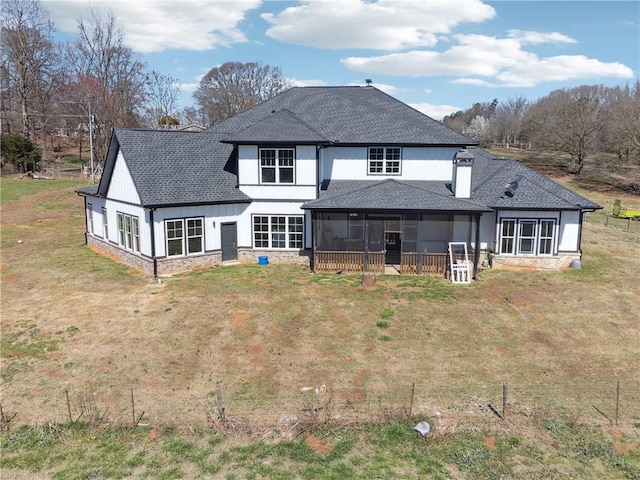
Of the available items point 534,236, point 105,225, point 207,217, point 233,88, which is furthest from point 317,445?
point 233,88

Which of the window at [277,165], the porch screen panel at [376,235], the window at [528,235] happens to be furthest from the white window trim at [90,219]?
the window at [528,235]

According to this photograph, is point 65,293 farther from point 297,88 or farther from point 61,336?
point 297,88

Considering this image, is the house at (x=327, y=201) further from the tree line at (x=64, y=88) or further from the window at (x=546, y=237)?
the tree line at (x=64, y=88)

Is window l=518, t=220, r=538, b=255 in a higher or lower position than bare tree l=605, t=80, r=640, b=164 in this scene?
lower

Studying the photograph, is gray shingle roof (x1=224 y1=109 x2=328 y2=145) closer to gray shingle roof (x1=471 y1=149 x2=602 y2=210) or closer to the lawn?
the lawn

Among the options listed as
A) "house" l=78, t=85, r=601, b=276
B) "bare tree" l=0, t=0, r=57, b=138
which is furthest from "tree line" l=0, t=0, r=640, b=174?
"house" l=78, t=85, r=601, b=276

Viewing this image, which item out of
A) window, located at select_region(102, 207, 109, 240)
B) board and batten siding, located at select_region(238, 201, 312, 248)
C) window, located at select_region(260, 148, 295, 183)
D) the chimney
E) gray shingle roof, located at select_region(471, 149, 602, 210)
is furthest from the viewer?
window, located at select_region(102, 207, 109, 240)
